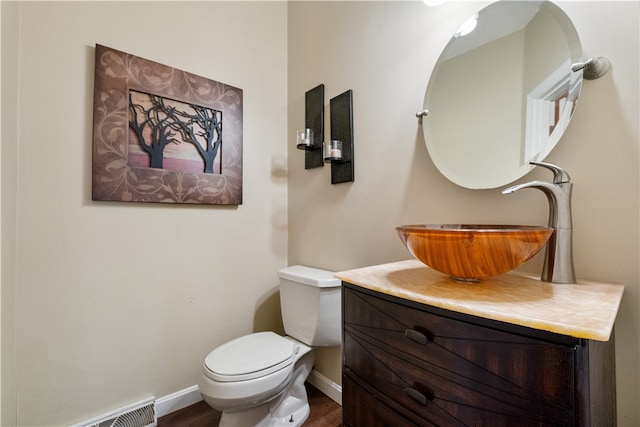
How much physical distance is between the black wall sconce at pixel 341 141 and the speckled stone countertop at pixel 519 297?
2.51 ft

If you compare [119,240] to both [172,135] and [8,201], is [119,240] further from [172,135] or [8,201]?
[172,135]

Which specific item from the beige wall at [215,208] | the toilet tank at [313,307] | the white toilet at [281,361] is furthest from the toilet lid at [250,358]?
the beige wall at [215,208]

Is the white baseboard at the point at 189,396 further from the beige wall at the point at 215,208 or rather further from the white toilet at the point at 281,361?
the white toilet at the point at 281,361

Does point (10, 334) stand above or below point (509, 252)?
below

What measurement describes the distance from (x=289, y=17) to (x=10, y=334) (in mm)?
2386

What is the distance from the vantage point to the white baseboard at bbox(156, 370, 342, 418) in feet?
4.83

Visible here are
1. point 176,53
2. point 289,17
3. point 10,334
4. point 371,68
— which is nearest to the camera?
point 10,334

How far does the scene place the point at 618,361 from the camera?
75cm

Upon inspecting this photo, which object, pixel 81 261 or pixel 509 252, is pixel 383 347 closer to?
pixel 509 252

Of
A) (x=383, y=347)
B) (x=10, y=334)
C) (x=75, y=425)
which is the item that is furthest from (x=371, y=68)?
(x=75, y=425)

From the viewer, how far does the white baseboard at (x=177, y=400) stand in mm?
1463

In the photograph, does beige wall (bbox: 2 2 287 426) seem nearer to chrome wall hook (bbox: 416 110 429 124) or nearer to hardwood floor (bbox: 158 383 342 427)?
hardwood floor (bbox: 158 383 342 427)

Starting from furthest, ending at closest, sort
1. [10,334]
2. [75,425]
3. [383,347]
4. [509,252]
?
[75,425] < [10,334] < [383,347] < [509,252]

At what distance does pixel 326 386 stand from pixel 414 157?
4.69 feet
